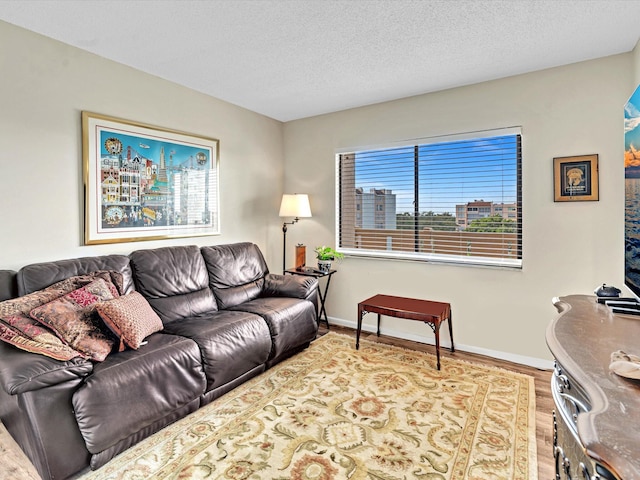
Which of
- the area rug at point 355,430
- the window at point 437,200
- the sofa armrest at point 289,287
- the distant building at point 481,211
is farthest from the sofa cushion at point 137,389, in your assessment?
the distant building at point 481,211

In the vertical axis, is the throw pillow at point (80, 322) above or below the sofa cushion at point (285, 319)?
above

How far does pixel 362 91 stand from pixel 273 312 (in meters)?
2.30

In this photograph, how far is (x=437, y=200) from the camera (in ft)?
11.8

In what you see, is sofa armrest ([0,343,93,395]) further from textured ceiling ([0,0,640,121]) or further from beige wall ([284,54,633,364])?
beige wall ([284,54,633,364])

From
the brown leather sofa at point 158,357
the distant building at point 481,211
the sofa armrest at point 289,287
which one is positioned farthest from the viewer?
the sofa armrest at point 289,287

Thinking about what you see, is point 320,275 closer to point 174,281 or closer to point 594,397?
point 174,281

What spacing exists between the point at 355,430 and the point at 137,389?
51.1 inches

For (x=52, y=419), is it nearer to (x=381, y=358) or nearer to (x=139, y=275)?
(x=139, y=275)

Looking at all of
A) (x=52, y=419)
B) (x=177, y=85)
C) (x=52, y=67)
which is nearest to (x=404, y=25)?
(x=177, y=85)

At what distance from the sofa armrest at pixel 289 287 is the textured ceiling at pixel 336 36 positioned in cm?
189

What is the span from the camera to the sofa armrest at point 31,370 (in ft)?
5.12

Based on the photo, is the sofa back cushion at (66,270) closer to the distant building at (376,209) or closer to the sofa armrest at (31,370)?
the sofa armrest at (31,370)

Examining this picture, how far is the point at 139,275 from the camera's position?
2795 millimetres

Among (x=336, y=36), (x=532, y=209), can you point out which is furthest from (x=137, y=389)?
(x=532, y=209)
